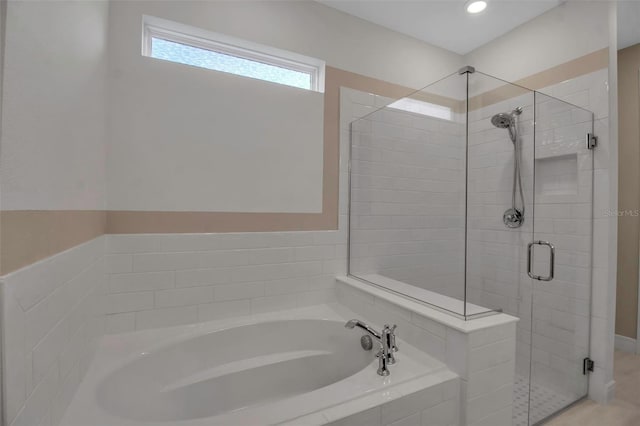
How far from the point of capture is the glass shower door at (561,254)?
1.90m

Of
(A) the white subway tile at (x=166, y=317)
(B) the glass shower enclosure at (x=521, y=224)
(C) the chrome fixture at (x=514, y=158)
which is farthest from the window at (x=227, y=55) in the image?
(A) the white subway tile at (x=166, y=317)

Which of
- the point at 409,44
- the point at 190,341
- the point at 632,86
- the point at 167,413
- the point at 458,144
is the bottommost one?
the point at 167,413

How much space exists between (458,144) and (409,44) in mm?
1268

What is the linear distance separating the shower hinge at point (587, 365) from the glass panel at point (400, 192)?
104 cm

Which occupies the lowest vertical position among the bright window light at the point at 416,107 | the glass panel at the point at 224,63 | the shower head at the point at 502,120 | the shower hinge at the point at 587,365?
the shower hinge at the point at 587,365

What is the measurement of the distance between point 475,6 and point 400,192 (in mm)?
1513

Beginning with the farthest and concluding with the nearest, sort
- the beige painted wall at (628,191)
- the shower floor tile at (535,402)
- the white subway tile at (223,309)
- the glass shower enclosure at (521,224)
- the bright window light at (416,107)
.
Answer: the beige painted wall at (628,191) < the bright window light at (416,107) < the white subway tile at (223,309) < the glass shower enclosure at (521,224) < the shower floor tile at (535,402)

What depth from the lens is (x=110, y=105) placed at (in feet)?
5.44

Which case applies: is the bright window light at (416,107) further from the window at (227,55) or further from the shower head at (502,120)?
the window at (227,55)

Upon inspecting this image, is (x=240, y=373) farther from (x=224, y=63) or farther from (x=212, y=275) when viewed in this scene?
(x=224, y=63)

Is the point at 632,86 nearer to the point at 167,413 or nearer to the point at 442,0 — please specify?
the point at 442,0

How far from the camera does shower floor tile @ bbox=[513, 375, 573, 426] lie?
5.48 feet

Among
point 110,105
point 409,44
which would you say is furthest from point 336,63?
point 110,105

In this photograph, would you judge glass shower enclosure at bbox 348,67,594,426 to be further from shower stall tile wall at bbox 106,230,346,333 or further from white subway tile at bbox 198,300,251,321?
white subway tile at bbox 198,300,251,321
